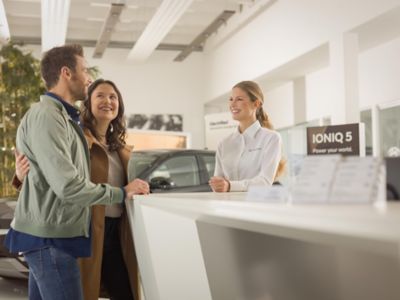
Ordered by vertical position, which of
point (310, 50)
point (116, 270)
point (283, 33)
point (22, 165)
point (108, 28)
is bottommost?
point (116, 270)

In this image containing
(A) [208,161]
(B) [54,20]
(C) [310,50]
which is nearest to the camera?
(A) [208,161]

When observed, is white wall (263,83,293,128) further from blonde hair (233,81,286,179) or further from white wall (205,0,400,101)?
blonde hair (233,81,286,179)

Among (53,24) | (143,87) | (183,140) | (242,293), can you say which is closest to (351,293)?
(242,293)

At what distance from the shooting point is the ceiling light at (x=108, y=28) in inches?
320

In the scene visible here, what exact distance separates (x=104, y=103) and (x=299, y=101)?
24.3 ft

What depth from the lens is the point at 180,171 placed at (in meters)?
5.86

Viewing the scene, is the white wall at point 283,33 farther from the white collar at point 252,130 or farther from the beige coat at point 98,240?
the beige coat at point 98,240

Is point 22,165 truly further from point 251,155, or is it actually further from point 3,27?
point 3,27

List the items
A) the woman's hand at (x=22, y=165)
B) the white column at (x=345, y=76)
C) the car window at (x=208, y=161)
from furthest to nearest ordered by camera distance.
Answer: the white column at (x=345, y=76) < the car window at (x=208, y=161) < the woman's hand at (x=22, y=165)

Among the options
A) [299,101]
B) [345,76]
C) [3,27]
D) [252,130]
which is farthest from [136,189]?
[299,101]

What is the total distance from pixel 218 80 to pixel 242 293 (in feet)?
32.6

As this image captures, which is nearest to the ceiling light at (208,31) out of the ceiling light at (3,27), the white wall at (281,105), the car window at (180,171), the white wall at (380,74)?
the white wall at (281,105)

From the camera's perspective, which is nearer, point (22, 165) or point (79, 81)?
point (22, 165)

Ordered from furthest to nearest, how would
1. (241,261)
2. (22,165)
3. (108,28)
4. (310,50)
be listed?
(108,28), (310,50), (22,165), (241,261)
